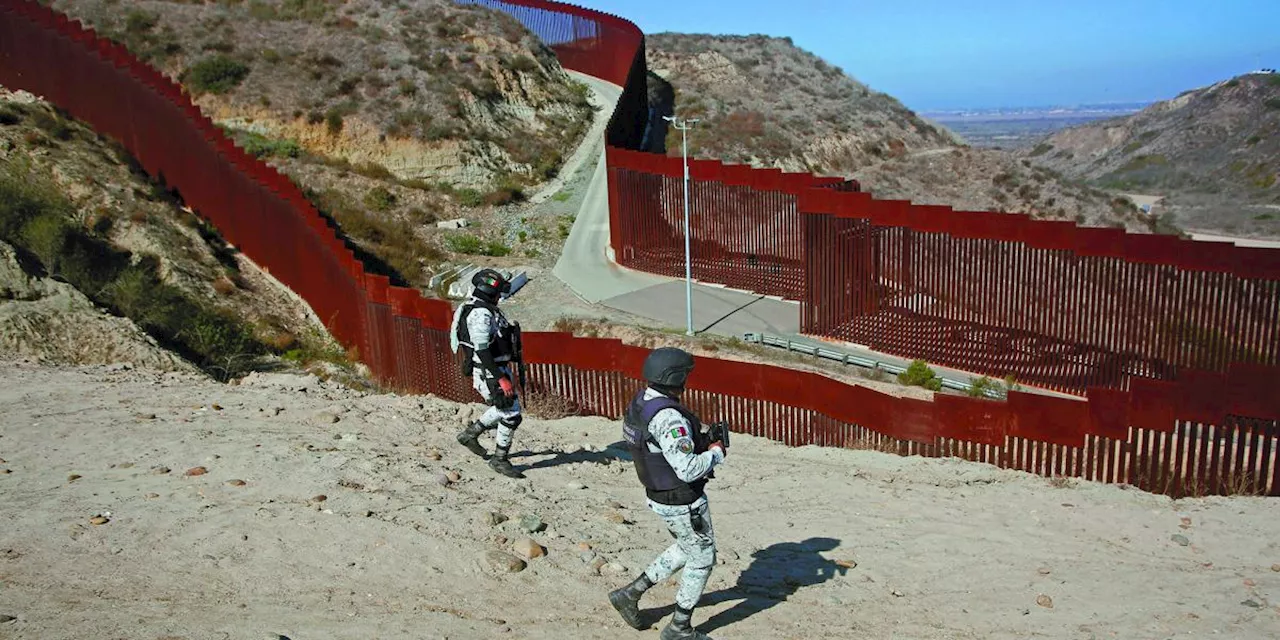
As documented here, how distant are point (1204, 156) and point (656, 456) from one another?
77032 millimetres

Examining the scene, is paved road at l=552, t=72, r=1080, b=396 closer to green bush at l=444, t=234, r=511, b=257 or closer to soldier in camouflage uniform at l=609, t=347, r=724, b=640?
green bush at l=444, t=234, r=511, b=257

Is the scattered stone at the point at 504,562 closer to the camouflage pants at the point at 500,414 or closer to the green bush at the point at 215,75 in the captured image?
the camouflage pants at the point at 500,414

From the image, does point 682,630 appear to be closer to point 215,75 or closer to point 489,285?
point 489,285

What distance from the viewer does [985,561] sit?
8.21m

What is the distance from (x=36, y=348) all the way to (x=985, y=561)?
449 inches

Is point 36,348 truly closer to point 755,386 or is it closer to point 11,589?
point 11,589

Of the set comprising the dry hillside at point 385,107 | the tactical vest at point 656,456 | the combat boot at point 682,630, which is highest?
the dry hillside at point 385,107

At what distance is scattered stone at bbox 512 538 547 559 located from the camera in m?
7.80

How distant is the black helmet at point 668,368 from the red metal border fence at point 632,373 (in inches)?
204

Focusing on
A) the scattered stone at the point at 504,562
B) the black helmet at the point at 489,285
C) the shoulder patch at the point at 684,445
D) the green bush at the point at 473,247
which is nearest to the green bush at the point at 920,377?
the black helmet at the point at 489,285

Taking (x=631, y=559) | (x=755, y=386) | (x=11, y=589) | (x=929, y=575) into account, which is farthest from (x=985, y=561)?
(x=11, y=589)

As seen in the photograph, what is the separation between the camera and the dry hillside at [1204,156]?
5606 cm

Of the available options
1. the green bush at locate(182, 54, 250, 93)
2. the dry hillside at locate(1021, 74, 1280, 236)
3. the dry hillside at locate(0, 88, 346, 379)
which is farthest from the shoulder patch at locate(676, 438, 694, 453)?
the dry hillside at locate(1021, 74, 1280, 236)

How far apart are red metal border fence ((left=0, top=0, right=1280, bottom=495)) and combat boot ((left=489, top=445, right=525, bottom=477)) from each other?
3.25 meters
